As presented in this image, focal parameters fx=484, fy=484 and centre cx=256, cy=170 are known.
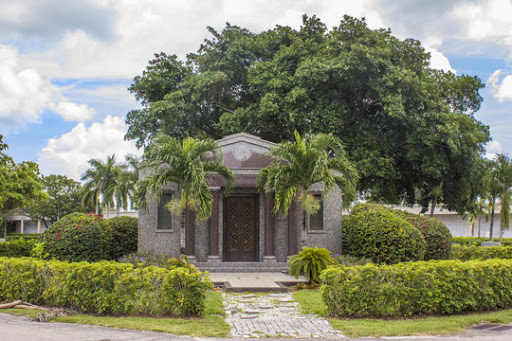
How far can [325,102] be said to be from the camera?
23375 millimetres

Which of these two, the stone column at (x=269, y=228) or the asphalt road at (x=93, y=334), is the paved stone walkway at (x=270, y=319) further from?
the stone column at (x=269, y=228)

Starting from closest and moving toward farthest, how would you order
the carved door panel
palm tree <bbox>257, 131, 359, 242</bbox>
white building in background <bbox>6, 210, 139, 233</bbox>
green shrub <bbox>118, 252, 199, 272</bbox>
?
1. green shrub <bbox>118, 252, 199, 272</bbox>
2. palm tree <bbox>257, 131, 359, 242</bbox>
3. the carved door panel
4. white building in background <bbox>6, 210, 139, 233</bbox>

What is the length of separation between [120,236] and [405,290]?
11.9 meters

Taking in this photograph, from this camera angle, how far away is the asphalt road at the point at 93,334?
7.77 metres

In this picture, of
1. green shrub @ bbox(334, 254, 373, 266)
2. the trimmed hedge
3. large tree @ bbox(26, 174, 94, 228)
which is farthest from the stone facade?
large tree @ bbox(26, 174, 94, 228)

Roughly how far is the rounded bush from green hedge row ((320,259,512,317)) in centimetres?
838

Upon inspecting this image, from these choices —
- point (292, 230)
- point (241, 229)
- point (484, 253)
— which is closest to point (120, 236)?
point (241, 229)

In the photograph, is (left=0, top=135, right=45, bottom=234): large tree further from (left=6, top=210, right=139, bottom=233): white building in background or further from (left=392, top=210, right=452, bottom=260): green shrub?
(left=6, top=210, right=139, bottom=233): white building in background

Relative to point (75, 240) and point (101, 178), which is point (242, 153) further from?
point (101, 178)

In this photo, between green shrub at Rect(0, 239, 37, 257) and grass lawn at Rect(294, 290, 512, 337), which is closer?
grass lawn at Rect(294, 290, 512, 337)

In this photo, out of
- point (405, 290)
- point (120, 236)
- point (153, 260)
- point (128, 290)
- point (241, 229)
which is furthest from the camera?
point (120, 236)

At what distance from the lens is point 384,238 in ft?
49.7

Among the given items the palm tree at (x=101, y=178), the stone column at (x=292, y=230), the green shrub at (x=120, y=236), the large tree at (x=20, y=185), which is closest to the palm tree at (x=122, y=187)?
the palm tree at (x=101, y=178)

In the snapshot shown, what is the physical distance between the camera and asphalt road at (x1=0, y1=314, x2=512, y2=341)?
25.5 ft
